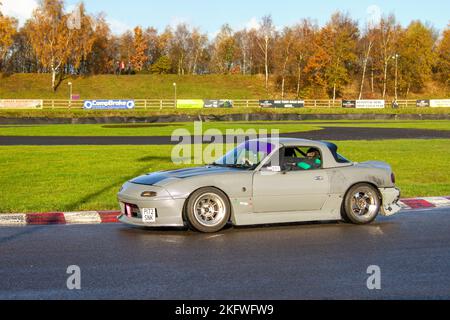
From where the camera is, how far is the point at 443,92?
98438mm

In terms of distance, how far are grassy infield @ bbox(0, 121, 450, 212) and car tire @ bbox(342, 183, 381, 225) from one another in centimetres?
310

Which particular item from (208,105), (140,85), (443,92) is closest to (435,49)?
(443,92)

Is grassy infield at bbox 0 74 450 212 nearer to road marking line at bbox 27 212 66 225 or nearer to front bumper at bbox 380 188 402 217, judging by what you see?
road marking line at bbox 27 212 66 225

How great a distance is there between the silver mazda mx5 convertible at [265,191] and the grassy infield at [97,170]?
2372 millimetres

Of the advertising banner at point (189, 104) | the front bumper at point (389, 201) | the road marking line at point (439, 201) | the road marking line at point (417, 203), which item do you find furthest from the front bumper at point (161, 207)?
the advertising banner at point (189, 104)

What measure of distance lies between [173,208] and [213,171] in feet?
2.76

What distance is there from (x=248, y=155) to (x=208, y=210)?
1.22m

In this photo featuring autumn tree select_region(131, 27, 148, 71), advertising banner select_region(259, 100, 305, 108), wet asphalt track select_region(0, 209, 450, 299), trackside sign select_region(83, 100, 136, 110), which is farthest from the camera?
autumn tree select_region(131, 27, 148, 71)

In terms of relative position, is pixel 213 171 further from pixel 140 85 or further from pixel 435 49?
pixel 435 49

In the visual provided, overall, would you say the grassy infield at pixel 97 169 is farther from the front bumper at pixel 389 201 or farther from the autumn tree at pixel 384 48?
the autumn tree at pixel 384 48

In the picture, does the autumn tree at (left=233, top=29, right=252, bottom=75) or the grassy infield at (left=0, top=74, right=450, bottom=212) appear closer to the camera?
the grassy infield at (left=0, top=74, right=450, bottom=212)

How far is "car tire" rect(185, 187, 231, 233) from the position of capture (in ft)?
28.7

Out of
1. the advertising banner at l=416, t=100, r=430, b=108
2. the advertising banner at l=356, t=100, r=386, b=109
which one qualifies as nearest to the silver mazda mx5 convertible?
the advertising banner at l=356, t=100, r=386, b=109
